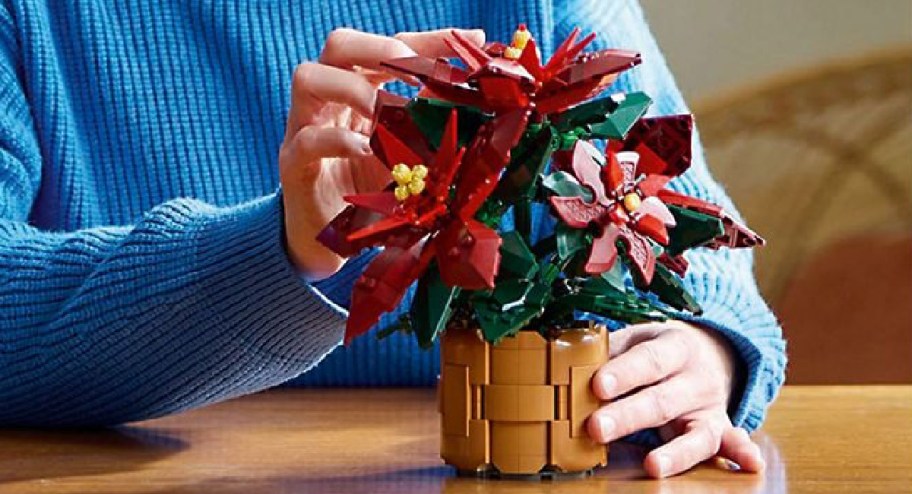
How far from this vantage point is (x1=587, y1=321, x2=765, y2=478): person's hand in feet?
2.33

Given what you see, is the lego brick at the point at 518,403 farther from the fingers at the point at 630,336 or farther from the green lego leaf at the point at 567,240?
the fingers at the point at 630,336

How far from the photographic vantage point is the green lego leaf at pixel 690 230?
66cm

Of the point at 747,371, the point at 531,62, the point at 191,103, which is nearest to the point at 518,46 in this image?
the point at 531,62

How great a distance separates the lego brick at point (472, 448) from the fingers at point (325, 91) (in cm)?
16

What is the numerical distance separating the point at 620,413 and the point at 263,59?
575mm

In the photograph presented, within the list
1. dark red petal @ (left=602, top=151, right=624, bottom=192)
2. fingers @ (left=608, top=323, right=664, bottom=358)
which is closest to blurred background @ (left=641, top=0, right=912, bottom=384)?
fingers @ (left=608, top=323, right=664, bottom=358)

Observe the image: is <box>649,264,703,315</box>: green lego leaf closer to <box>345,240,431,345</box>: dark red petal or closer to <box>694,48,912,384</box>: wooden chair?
<box>345,240,431,345</box>: dark red petal

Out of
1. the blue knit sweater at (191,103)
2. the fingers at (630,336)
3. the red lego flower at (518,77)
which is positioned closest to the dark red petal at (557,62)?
the red lego flower at (518,77)

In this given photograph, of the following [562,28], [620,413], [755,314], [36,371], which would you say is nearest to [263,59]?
[562,28]

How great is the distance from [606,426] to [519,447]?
0.15 ft

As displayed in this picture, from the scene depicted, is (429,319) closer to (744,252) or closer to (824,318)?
(744,252)

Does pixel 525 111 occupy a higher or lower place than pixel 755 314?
higher

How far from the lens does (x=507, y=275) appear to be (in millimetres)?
640

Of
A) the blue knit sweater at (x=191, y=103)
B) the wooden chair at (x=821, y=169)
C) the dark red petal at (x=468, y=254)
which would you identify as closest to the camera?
the dark red petal at (x=468, y=254)
